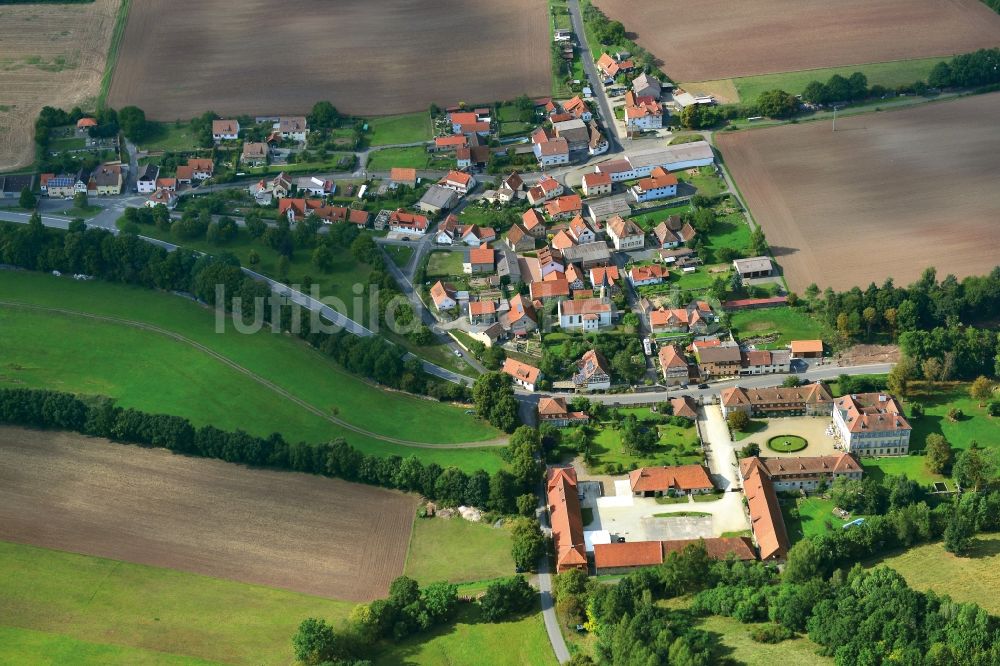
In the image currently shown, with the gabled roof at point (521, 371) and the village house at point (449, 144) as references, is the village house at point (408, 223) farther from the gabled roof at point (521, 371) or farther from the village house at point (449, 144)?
the gabled roof at point (521, 371)

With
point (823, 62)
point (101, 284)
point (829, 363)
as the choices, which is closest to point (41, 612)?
point (101, 284)

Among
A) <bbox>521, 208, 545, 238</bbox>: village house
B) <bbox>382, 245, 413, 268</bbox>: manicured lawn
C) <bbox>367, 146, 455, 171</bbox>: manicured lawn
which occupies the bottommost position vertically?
<bbox>382, 245, 413, 268</bbox>: manicured lawn

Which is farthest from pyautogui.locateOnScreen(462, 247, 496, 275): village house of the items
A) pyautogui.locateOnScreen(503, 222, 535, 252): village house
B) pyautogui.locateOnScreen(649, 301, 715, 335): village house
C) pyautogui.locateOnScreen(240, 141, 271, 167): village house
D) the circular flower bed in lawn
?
the circular flower bed in lawn

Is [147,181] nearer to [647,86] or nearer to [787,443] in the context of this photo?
[647,86]

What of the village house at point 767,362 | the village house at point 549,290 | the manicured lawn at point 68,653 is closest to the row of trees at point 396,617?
the manicured lawn at point 68,653

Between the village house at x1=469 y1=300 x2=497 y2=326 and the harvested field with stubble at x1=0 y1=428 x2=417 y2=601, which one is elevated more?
the village house at x1=469 y1=300 x2=497 y2=326

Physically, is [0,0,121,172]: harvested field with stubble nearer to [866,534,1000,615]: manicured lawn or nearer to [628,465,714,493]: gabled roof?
[628,465,714,493]: gabled roof
